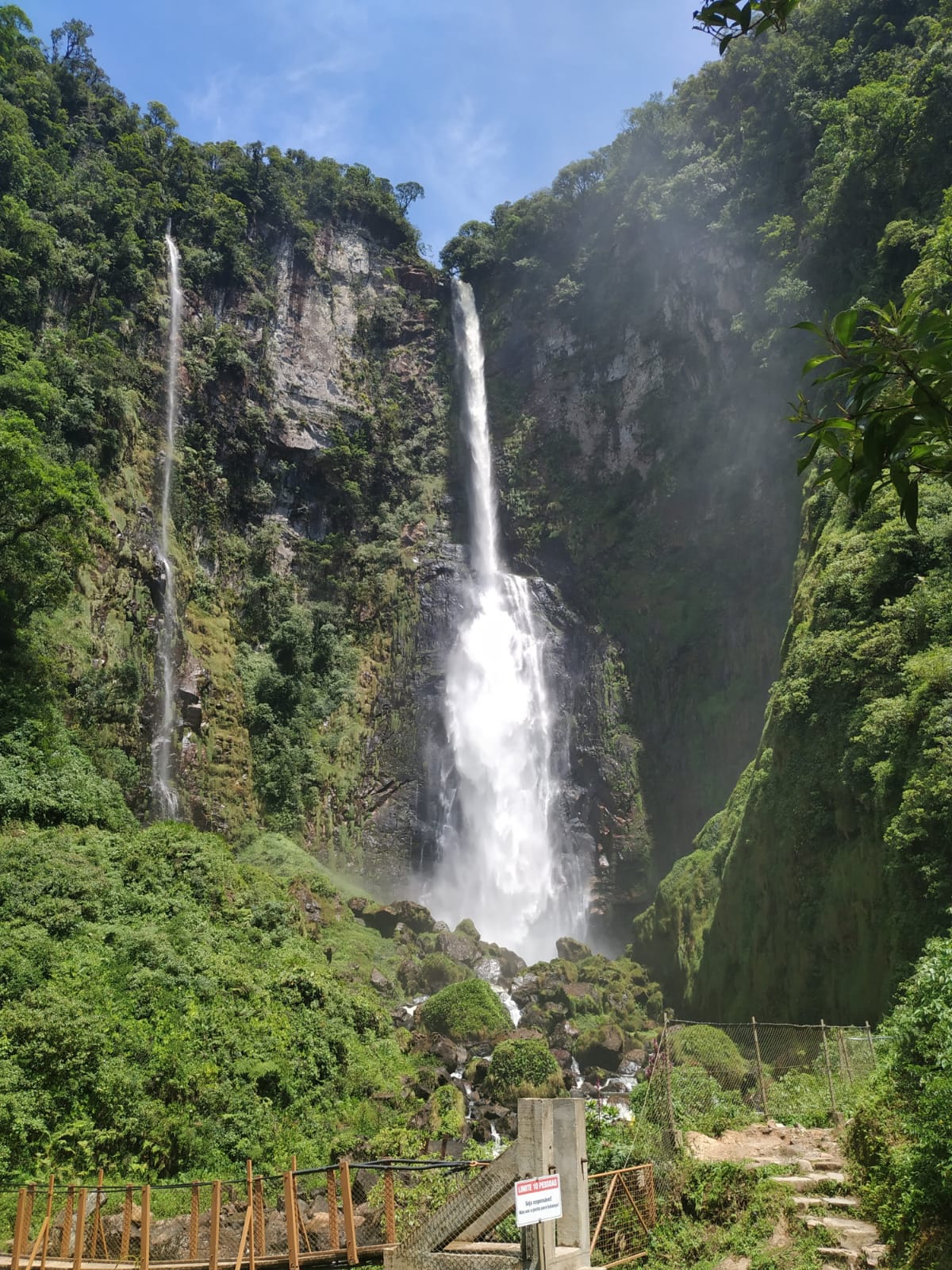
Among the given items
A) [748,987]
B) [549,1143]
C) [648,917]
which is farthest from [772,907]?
[549,1143]

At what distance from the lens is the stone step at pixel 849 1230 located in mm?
6207

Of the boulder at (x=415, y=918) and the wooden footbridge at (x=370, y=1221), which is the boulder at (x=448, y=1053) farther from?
the boulder at (x=415, y=918)

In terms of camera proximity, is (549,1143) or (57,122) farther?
(57,122)

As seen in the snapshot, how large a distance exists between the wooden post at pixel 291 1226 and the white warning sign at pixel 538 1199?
2.77 m

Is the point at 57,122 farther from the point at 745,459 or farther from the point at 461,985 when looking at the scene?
the point at 461,985

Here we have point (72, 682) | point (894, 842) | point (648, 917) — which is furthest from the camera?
point (648, 917)

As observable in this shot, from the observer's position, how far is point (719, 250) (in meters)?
35.6

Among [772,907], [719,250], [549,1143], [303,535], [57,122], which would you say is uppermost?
[57,122]

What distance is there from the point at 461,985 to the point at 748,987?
21.2ft

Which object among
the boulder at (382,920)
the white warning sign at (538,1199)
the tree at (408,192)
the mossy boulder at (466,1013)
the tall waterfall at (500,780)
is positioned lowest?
the white warning sign at (538,1199)

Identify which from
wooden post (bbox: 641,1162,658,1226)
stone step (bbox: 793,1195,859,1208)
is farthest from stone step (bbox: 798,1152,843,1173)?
wooden post (bbox: 641,1162,658,1226)

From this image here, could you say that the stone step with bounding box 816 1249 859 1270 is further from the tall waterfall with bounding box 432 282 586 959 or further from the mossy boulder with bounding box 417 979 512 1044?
the tall waterfall with bounding box 432 282 586 959

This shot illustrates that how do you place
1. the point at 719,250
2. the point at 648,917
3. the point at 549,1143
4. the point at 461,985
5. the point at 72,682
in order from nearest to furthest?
the point at 549,1143, the point at 461,985, the point at 72,682, the point at 648,917, the point at 719,250

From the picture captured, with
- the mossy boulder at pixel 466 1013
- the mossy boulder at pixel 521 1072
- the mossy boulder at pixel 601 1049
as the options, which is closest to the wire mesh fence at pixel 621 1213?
the mossy boulder at pixel 521 1072
